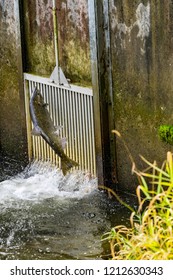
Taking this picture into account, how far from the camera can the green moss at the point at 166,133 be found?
9.96 m

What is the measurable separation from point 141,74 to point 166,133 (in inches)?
33.8

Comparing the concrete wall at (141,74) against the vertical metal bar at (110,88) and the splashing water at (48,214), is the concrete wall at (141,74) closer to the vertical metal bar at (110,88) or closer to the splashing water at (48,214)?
the vertical metal bar at (110,88)

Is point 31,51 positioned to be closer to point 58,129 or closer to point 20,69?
point 20,69

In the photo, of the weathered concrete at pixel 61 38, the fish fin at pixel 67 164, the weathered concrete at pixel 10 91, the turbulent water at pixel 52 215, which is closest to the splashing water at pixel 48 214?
the turbulent water at pixel 52 215

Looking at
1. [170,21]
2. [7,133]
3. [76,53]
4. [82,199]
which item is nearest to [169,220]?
[170,21]

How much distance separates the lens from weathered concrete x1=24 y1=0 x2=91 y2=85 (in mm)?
11281

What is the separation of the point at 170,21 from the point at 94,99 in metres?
1.73

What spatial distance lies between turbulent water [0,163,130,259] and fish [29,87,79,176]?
16.5 inches

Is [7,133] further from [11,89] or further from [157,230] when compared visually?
[157,230]

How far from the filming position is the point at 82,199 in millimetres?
11000

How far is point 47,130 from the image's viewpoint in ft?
37.4

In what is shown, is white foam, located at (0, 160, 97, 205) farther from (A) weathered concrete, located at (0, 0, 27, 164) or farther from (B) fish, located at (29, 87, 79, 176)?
(A) weathered concrete, located at (0, 0, 27, 164)

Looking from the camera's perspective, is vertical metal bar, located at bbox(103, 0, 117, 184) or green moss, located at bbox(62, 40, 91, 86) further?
green moss, located at bbox(62, 40, 91, 86)

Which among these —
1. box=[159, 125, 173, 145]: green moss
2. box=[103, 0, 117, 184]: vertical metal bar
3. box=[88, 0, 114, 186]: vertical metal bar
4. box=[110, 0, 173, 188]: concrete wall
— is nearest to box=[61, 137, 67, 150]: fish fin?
box=[88, 0, 114, 186]: vertical metal bar
